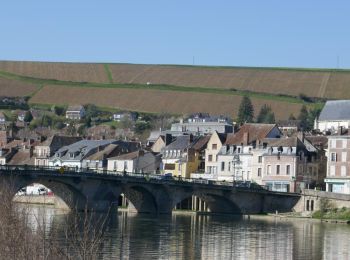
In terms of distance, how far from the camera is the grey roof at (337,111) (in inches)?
5408

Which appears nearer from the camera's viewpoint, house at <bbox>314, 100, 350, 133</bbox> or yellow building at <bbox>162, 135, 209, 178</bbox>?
yellow building at <bbox>162, 135, 209, 178</bbox>

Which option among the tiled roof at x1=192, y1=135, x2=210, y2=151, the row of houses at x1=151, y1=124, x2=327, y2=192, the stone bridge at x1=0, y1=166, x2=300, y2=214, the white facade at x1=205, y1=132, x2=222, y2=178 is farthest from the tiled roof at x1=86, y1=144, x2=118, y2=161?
the stone bridge at x1=0, y1=166, x2=300, y2=214

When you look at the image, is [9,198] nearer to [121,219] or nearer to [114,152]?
[121,219]

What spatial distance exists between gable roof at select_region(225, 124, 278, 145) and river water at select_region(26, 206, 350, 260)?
22395 millimetres

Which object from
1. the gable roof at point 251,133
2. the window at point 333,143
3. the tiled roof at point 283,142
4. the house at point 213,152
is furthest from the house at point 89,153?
the window at point 333,143

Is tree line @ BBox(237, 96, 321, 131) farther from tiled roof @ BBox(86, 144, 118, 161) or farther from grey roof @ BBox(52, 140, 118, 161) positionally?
tiled roof @ BBox(86, 144, 118, 161)

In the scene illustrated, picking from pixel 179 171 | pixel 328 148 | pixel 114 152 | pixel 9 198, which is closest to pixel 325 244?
pixel 9 198

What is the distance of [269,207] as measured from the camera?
4117 inches

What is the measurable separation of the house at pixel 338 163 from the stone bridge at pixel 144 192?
7.90 m

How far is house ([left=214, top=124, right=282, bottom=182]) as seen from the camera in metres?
118

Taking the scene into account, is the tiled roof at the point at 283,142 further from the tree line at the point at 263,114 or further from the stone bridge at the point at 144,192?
the tree line at the point at 263,114

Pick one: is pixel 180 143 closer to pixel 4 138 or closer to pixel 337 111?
pixel 337 111

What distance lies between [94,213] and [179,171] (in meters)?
32.1

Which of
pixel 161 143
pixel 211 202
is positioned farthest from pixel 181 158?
pixel 211 202
